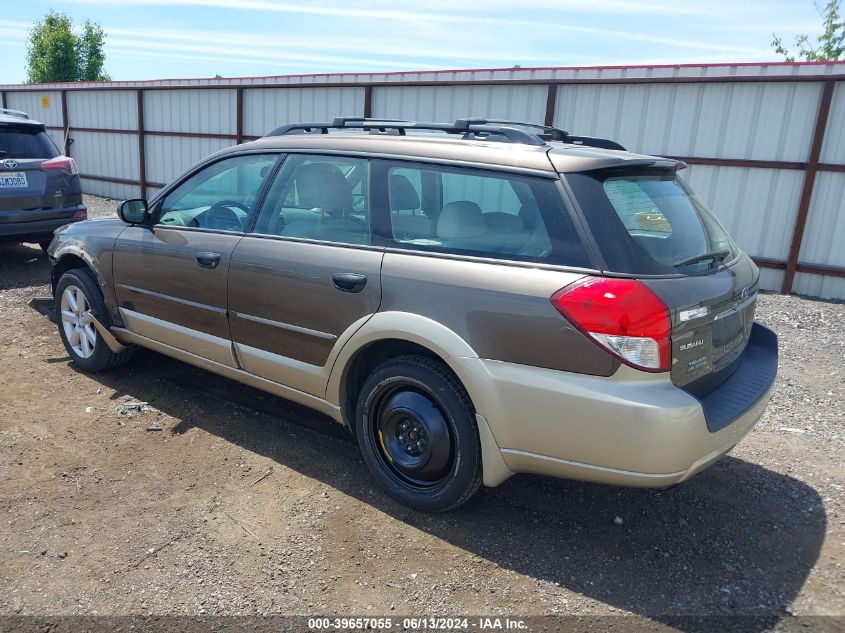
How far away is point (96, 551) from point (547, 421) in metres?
2.06

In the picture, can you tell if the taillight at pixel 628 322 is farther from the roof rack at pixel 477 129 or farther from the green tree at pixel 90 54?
the green tree at pixel 90 54

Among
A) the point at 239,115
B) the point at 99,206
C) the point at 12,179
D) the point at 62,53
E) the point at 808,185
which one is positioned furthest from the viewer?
the point at 62,53

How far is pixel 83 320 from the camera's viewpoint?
16.1 feet

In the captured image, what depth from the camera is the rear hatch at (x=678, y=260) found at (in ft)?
8.75

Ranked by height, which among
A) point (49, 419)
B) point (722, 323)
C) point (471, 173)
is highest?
point (471, 173)

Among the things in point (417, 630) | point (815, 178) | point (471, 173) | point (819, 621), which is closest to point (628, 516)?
point (819, 621)

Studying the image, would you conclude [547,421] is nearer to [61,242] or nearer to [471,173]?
[471,173]

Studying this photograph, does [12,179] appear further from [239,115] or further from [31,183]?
[239,115]

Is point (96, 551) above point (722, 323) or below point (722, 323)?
below

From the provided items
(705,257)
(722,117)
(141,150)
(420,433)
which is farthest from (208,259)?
(141,150)

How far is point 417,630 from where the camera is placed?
2.51 m

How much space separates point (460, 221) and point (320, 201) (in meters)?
0.91

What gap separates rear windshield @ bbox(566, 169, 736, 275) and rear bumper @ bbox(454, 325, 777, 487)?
1.62 ft

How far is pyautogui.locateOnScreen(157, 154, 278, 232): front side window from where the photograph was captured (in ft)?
12.9
